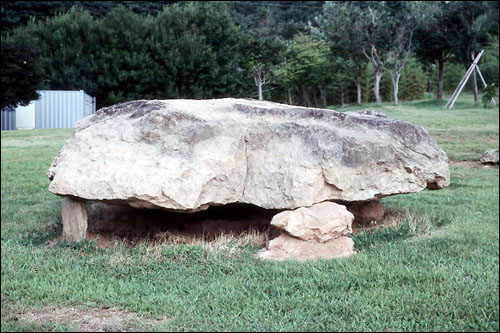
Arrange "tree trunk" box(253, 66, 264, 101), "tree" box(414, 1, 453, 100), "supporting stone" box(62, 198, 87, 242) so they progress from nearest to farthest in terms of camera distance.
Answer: "supporting stone" box(62, 198, 87, 242)
"tree" box(414, 1, 453, 100)
"tree trunk" box(253, 66, 264, 101)

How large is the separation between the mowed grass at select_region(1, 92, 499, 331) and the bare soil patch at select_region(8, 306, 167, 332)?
0.04 meters

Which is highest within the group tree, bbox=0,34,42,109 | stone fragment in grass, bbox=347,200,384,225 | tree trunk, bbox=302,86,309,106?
tree trunk, bbox=302,86,309,106

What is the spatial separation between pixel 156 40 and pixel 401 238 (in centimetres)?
2334

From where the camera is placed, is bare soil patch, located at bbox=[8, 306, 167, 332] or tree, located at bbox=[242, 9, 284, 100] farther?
tree, located at bbox=[242, 9, 284, 100]

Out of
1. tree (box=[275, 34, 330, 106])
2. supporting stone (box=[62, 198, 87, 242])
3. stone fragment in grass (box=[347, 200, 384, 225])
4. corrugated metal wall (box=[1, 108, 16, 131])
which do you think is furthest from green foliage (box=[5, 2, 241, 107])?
supporting stone (box=[62, 198, 87, 242])

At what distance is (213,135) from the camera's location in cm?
603

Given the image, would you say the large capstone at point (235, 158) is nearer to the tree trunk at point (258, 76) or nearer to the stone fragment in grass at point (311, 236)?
the stone fragment in grass at point (311, 236)

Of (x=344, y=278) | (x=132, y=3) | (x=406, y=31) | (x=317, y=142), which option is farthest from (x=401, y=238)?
(x=132, y=3)

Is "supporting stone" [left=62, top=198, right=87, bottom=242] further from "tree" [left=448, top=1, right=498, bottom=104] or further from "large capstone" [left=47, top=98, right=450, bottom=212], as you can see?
"tree" [left=448, top=1, right=498, bottom=104]

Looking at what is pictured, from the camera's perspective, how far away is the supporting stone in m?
5.93

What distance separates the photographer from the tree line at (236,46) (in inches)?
1046

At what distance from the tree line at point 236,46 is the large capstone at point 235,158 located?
64.6 feet

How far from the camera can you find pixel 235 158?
19.7 feet

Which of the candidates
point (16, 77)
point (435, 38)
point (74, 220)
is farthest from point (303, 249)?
point (435, 38)
